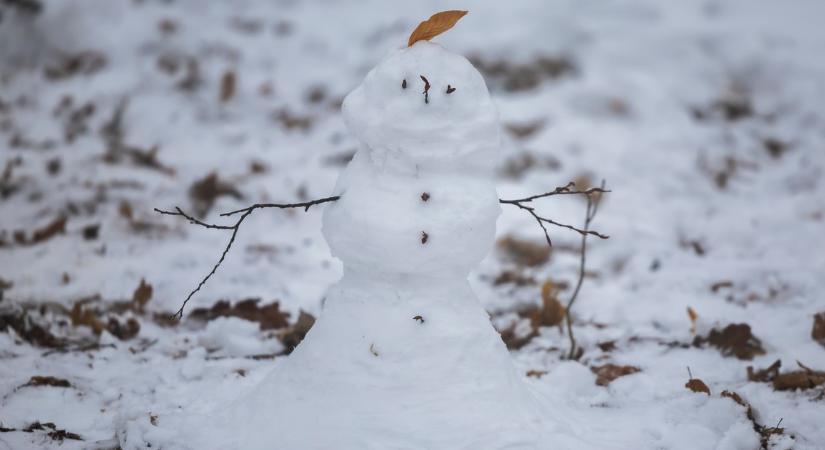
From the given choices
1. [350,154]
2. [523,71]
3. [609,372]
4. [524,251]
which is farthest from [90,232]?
[523,71]

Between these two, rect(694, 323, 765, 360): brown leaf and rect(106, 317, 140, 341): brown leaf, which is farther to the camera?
rect(106, 317, 140, 341): brown leaf

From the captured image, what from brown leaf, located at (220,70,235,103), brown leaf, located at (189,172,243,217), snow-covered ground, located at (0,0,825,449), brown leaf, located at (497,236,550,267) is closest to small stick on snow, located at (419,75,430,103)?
snow-covered ground, located at (0,0,825,449)

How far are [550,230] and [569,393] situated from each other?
2371mm

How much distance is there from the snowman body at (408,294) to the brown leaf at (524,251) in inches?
90.9

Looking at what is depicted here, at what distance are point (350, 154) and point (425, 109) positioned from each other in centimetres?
394

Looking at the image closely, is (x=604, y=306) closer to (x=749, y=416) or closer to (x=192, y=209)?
(x=749, y=416)

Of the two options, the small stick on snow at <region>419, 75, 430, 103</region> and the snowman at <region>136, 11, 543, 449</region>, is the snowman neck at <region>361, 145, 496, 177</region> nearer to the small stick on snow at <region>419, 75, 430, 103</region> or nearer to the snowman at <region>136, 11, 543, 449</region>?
the snowman at <region>136, 11, 543, 449</region>

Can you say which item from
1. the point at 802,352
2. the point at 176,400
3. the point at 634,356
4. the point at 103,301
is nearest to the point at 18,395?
the point at 176,400

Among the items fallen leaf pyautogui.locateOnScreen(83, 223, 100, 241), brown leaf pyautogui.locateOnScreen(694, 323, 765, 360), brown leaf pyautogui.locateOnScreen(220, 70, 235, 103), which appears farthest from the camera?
brown leaf pyautogui.locateOnScreen(220, 70, 235, 103)

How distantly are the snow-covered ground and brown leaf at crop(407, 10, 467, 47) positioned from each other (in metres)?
1.23

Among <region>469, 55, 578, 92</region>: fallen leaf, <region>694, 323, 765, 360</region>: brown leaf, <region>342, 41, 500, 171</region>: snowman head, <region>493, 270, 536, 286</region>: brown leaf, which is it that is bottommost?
A: <region>493, 270, 536, 286</region>: brown leaf

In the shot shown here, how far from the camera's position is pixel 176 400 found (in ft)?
7.89

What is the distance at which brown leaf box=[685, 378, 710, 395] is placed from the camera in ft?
8.08

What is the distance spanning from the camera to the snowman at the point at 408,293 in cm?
191
